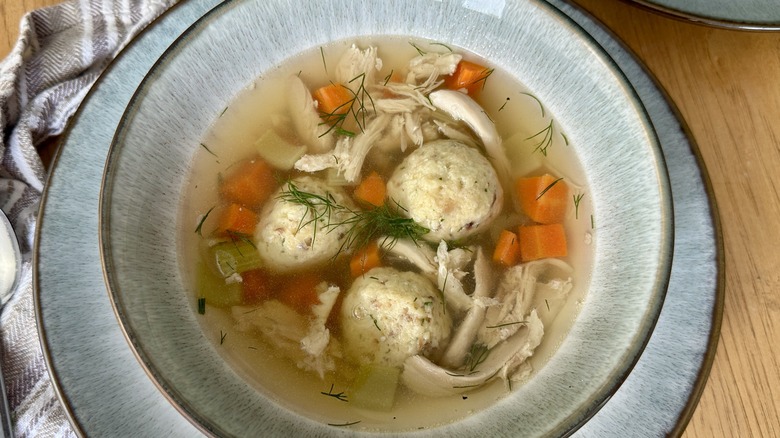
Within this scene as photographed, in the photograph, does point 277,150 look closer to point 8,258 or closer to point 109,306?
point 109,306

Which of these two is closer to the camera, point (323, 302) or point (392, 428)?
point (392, 428)

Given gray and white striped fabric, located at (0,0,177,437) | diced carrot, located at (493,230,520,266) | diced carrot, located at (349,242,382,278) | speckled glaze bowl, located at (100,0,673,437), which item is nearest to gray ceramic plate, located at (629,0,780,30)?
speckled glaze bowl, located at (100,0,673,437)

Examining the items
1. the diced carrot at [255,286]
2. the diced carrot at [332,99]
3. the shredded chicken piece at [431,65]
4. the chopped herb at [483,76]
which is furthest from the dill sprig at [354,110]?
the diced carrot at [255,286]

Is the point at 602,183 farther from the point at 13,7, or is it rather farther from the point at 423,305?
the point at 13,7

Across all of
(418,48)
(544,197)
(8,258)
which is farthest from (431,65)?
(8,258)

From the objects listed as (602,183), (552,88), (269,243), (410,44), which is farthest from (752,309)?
(269,243)
